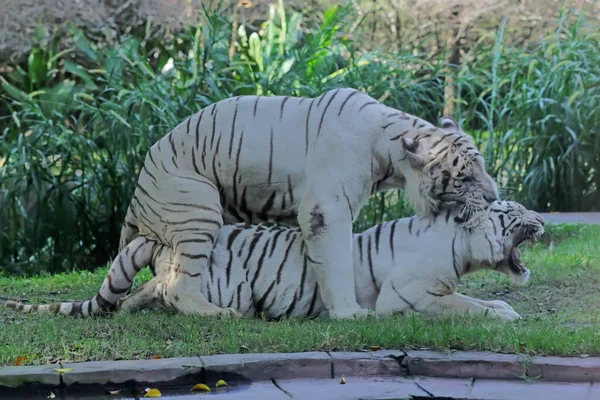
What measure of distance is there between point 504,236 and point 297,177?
1.32 metres

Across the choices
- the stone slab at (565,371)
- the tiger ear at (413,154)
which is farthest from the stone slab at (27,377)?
the tiger ear at (413,154)

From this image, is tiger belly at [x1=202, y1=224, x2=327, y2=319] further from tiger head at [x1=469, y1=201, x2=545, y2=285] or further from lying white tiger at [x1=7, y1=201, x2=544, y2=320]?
tiger head at [x1=469, y1=201, x2=545, y2=285]

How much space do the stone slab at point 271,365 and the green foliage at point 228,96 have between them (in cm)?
443

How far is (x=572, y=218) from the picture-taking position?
9422mm

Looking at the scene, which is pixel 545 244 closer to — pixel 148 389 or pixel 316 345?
pixel 316 345

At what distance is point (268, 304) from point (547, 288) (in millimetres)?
2183

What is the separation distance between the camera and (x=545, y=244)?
874 cm

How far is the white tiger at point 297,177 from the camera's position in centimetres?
555

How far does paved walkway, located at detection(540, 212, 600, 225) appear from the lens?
9226mm

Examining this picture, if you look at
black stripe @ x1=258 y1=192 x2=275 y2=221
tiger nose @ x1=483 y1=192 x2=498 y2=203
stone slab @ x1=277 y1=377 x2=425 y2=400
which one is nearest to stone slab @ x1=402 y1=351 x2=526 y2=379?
stone slab @ x1=277 y1=377 x2=425 y2=400

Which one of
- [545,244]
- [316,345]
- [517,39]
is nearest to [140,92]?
[545,244]

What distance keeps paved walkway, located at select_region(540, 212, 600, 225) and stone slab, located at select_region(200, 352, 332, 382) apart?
17.5 ft

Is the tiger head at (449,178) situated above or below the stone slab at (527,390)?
above

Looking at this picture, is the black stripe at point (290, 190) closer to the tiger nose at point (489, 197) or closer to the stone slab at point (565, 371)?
the tiger nose at point (489, 197)
